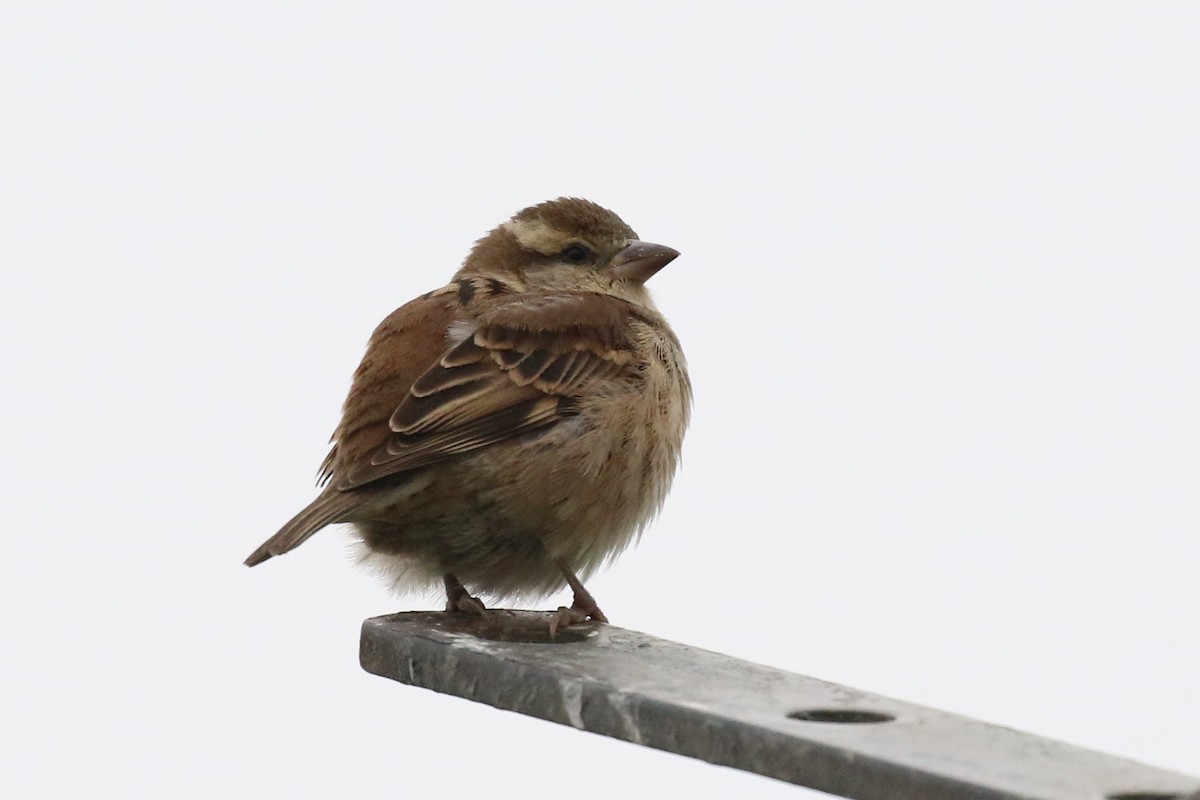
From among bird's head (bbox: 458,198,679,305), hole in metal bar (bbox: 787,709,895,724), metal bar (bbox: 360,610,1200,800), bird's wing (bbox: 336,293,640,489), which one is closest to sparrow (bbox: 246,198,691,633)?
bird's wing (bbox: 336,293,640,489)

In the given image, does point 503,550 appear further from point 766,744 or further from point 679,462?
point 766,744

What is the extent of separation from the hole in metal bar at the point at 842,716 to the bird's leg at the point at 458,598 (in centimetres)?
207

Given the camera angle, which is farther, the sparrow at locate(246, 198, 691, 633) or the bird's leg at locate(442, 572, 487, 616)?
the bird's leg at locate(442, 572, 487, 616)

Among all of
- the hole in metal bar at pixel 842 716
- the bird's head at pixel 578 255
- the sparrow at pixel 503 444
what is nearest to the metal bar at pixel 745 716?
the hole in metal bar at pixel 842 716

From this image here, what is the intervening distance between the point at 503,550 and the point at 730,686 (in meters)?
1.82

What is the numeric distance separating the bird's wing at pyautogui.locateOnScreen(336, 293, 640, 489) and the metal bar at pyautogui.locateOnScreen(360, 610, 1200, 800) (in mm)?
608

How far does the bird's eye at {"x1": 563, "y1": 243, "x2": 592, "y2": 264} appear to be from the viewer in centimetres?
749

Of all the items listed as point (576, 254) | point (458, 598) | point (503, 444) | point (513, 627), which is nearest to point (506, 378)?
point (503, 444)

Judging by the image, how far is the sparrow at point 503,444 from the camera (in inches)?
244

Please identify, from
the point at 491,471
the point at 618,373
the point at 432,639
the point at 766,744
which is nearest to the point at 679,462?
the point at 618,373

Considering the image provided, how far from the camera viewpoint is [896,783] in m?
3.95

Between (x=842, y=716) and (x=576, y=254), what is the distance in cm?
334

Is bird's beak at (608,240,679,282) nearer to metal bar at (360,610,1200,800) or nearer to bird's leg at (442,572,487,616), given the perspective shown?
bird's leg at (442,572,487,616)

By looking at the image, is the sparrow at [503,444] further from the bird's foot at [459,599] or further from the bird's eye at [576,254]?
the bird's eye at [576,254]
